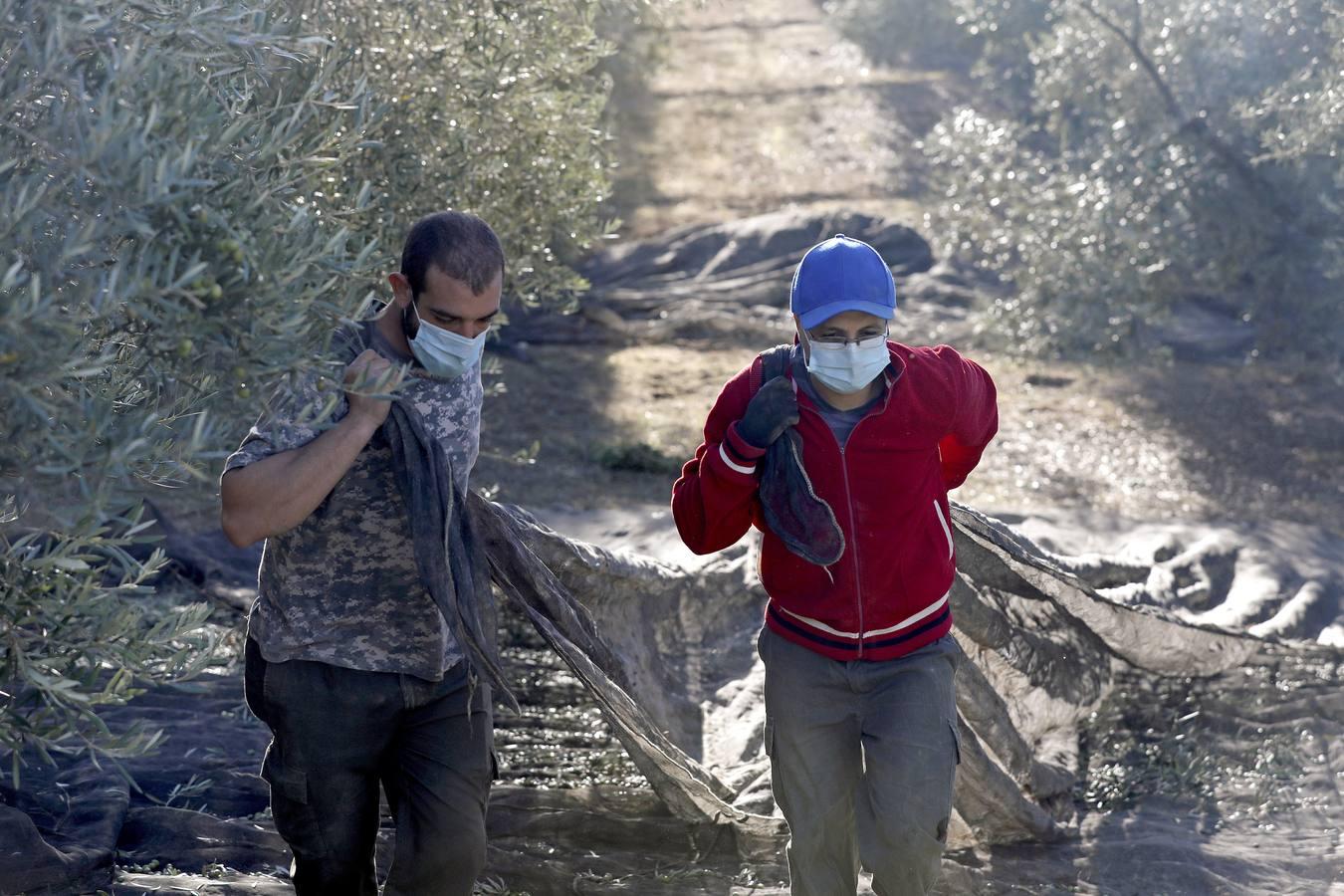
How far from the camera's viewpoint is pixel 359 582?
3273 mm

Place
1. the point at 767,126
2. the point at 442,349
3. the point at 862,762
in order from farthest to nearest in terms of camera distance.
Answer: the point at 767,126 → the point at 862,762 → the point at 442,349

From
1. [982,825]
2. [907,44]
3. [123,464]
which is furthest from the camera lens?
[907,44]

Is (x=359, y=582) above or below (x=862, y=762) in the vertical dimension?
above

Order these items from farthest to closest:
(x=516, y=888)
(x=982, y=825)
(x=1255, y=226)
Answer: (x=1255, y=226), (x=982, y=825), (x=516, y=888)

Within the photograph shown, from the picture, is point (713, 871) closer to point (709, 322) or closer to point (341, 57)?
point (341, 57)

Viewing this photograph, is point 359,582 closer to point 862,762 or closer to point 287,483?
point 287,483

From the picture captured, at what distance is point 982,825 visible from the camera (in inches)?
192

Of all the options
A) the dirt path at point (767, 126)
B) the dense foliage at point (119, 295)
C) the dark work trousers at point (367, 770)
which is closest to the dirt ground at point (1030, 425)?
the dirt path at point (767, 126)

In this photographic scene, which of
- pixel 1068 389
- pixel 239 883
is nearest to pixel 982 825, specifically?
pixel 239 883

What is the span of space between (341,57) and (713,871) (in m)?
3.16

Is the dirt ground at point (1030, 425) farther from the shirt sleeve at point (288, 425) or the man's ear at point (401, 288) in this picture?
the shirt sleeve at point (288, 425)

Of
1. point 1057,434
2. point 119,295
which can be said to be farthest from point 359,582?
point 1057,434

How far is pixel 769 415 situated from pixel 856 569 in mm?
441

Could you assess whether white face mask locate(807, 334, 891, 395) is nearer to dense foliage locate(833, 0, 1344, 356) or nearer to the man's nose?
the man's nose
